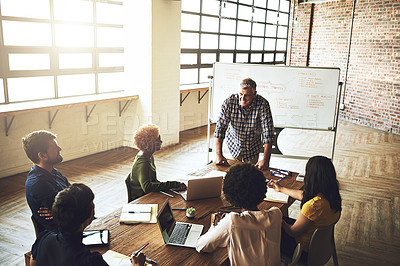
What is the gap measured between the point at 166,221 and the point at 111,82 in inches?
184

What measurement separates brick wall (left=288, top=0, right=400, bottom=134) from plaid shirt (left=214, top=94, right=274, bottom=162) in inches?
251

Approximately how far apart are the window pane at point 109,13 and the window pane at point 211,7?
2.32 m

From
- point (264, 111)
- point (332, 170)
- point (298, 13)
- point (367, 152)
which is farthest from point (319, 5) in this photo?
point (332, 170)

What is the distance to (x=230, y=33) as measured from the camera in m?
8.98

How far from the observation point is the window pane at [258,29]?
395 inches

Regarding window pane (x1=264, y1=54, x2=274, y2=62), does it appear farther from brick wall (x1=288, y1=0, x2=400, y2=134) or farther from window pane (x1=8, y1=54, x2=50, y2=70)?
window pane (x1=8, y1=54, x2=50, y2=70)

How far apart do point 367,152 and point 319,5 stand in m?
5.63

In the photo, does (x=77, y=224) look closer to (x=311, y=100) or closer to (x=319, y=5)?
(x=311, y=100)

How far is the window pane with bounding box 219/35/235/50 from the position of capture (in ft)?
28.6

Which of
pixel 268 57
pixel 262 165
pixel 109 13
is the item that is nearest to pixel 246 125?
pixel 262 165

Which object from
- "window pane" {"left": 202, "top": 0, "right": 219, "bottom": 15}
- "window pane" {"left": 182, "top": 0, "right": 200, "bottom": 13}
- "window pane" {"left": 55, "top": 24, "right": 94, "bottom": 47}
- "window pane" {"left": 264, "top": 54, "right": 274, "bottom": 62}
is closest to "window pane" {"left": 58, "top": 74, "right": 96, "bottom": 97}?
"window pane" {"left": 55, "top": 24, "right": 94, "bottom": 47}

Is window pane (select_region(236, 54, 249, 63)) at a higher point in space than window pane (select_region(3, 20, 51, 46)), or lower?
lower

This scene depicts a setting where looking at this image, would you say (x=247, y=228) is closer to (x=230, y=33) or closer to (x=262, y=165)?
(x=262, y=165)

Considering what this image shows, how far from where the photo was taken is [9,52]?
15.5 ft
